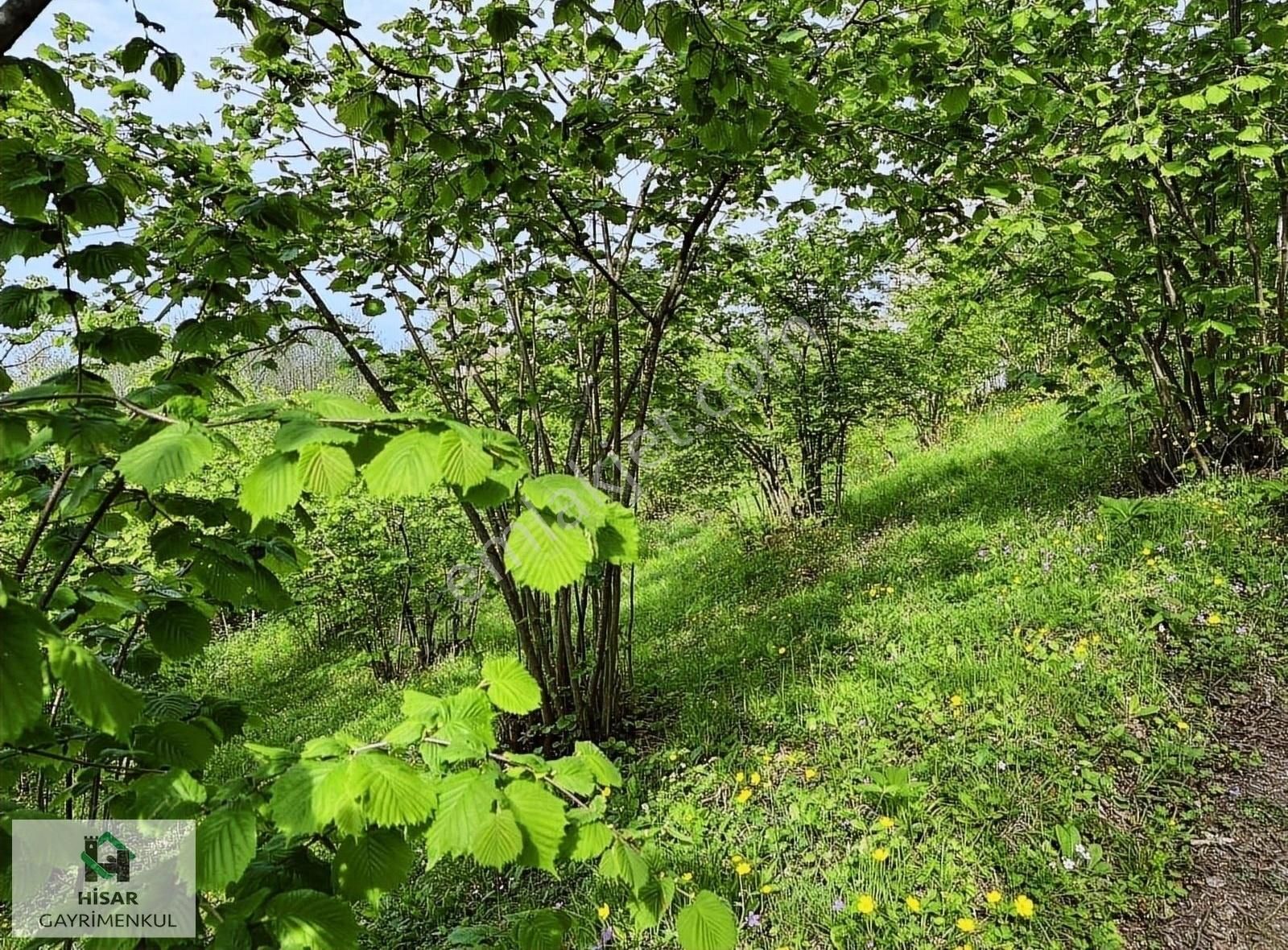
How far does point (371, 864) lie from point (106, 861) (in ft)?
1.81

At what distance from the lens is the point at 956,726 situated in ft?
10.1

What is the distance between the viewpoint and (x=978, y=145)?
2.90 m

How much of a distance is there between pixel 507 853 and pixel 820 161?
9.13ft

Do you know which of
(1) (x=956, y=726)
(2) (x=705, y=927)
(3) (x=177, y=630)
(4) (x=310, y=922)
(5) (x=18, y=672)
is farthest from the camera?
(1) (x=956, y=726)

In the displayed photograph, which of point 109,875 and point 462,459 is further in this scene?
point 109,875

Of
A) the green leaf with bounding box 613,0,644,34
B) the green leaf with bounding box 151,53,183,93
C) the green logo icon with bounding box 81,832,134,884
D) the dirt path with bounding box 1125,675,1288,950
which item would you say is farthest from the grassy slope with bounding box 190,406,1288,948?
the green leaf with bounding box 613,0,644,34

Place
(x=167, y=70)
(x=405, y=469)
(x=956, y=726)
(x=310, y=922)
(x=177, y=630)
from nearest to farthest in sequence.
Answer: (x=405, y=469) < (x=310, y=922) < (x=177, y=630) < (x=167, y=70) < (x=956, y=726)

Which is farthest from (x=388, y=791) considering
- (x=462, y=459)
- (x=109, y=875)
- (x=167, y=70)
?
(x=167, y=70)

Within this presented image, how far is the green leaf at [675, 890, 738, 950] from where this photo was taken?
1.11 m

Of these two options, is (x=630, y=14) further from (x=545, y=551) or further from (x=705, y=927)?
(x=705, y=927)

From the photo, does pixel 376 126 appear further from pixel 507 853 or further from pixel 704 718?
pixel 704 718

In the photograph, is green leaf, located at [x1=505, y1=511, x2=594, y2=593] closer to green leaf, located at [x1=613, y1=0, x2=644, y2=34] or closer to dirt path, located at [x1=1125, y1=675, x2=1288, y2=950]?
green leaf, located at [x1=613, y1=0, x2=644, y2=34]

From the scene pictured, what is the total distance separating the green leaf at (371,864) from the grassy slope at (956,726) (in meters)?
1.06

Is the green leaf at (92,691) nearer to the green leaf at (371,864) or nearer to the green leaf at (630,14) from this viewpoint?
the green leaf at (371,864)
